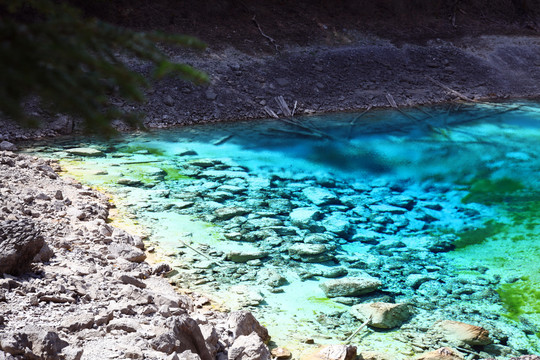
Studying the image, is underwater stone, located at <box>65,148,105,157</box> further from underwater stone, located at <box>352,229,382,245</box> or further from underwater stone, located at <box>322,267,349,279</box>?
underwater stone, located at <box>322,267,349,279</box>

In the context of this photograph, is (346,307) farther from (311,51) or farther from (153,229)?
(311,51)

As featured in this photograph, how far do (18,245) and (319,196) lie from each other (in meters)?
4.70

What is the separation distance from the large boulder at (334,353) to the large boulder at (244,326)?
397 millimetres

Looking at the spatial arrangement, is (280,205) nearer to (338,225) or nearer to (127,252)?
(338,225)

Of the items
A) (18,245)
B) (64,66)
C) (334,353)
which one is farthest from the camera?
(18,245)

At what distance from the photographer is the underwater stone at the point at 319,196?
8320 millimetres

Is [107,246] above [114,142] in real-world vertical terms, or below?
above

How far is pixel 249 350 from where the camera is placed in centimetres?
401

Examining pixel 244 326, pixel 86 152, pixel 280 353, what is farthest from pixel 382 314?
pixel 86 152

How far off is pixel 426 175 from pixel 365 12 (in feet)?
34.2

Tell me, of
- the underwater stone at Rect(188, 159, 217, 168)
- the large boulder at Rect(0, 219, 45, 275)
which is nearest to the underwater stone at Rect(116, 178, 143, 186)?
the underwater stone at Rect(188, 159, 217, 168)

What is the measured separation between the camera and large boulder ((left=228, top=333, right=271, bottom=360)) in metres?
3.98

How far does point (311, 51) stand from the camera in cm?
1641

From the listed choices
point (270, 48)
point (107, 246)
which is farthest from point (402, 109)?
point (107, 246)
